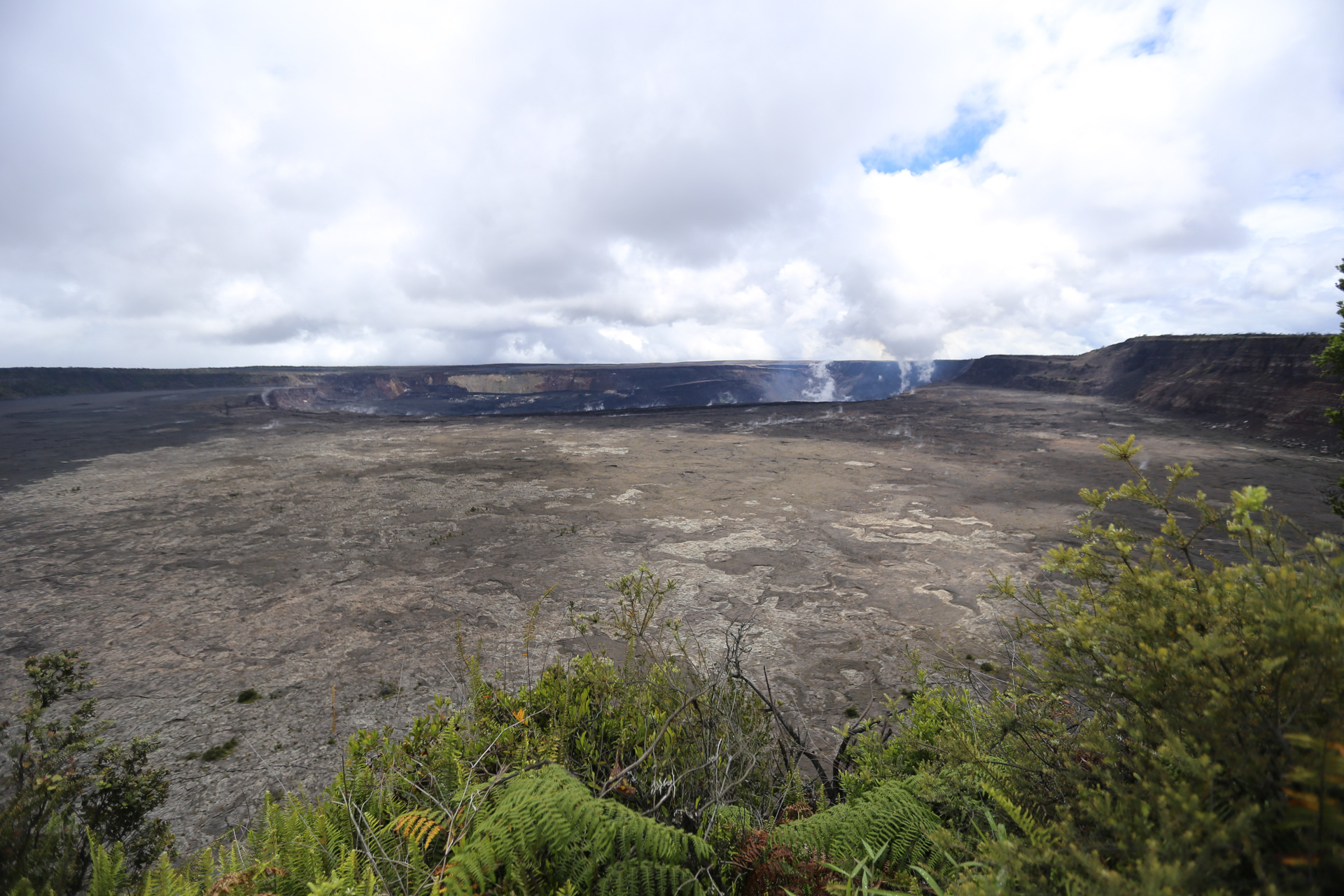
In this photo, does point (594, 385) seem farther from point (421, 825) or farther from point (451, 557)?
point (421, 825)

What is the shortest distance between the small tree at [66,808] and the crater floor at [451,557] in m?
0.46

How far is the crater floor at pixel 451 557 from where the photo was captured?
369 centimetres

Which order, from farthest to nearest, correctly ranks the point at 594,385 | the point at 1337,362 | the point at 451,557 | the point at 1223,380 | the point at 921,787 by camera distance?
the point at 594,385
the point at 1223,380
the point at 451,557
the point at 1337,362
the point at 921,787

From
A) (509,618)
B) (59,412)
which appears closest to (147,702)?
(509,618)

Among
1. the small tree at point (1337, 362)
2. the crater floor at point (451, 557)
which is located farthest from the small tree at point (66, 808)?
the small tree at point (1337, 362)

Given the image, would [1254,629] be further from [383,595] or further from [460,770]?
[383,595]

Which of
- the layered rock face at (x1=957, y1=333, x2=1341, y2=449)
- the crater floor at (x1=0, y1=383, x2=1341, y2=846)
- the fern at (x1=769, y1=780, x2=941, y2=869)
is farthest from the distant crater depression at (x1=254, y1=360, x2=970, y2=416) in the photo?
the fern at (x1=769, y1=780, x2=941, y2=869)

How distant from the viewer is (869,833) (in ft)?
5.08

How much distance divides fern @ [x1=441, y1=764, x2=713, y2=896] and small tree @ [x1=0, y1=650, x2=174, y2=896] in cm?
111

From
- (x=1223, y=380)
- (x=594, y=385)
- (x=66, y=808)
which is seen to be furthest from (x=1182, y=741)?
(x=594, y=385)

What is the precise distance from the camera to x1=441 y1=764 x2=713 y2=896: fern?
50.9 inches

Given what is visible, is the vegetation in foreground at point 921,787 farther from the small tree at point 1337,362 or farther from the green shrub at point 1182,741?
the small tree at point 1337,362

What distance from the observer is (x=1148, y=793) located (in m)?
1.10

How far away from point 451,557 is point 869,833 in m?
5.68
